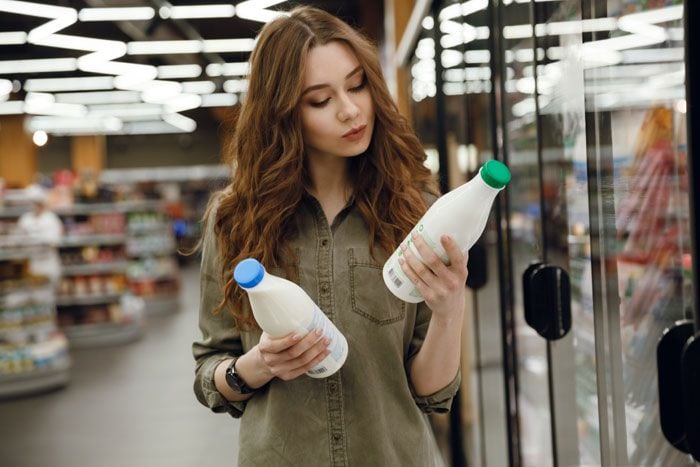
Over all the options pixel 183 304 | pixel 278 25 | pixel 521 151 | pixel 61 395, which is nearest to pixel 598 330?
pixel 278 25

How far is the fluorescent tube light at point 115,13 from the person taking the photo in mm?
7059

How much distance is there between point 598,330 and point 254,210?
756 millimetres

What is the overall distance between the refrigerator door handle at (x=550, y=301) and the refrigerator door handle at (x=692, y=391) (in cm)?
76

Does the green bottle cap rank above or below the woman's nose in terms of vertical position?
below

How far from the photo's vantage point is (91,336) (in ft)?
29.7

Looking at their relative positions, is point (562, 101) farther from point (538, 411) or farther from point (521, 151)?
point (538, 411)

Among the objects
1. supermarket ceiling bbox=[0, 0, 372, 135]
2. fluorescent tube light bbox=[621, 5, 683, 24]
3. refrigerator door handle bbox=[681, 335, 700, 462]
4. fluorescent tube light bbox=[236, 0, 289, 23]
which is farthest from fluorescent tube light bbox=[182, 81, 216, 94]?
refrigerator door handle bbox=[681, 335, 700, 462]

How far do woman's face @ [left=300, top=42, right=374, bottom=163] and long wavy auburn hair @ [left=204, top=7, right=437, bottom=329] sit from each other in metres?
0.02

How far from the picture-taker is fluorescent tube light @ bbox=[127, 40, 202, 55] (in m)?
9.17

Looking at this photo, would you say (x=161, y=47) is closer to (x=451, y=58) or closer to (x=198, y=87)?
(x=198, y=87)

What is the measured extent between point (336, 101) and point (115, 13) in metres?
6.68

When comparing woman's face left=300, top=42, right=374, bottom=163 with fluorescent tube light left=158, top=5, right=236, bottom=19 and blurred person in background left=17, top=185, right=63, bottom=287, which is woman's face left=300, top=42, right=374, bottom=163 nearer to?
fluorescent tube light left=158, top=5, right=236, bottom=19

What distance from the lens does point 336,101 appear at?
4.20 feet

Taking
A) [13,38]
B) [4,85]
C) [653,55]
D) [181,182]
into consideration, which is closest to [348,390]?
[653,55]
